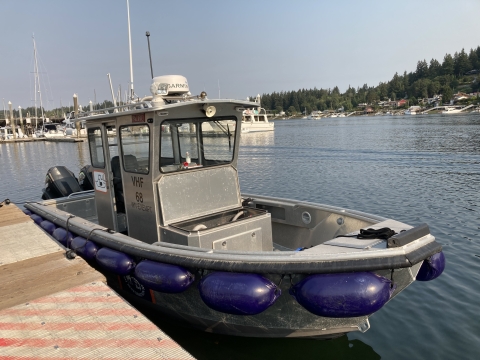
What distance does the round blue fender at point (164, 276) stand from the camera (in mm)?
4301

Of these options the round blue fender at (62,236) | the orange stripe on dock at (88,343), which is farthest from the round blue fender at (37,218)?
the orange stripe on dock at (88,343)

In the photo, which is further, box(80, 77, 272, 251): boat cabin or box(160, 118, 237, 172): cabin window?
box(160, 118, 237, 172): cabin window

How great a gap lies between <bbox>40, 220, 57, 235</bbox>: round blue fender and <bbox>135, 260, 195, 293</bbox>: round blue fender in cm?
265

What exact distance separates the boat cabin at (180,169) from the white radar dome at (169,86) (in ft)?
0.05

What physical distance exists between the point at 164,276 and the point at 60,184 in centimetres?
586

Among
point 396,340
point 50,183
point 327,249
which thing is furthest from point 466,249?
point 50,183

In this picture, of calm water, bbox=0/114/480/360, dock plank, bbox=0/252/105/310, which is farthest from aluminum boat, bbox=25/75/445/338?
calm water, bbox=0/114/480/360

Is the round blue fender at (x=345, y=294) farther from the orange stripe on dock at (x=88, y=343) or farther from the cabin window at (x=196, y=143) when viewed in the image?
the cabin window at (x=196, y=143)

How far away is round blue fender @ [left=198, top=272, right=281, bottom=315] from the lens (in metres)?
3.79

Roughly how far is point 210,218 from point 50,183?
5.44m

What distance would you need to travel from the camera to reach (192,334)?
5.44 meters

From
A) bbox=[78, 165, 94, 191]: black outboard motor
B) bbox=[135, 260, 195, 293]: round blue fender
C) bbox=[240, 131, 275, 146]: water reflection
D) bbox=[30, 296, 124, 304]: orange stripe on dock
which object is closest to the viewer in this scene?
bbox=[30, 296, 124, 304]: orange stripe on dock

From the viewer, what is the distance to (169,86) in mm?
5457

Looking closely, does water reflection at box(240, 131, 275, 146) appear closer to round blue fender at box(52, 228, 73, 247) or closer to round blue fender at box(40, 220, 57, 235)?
round blue fender at box(40, 220, 57, 235)
